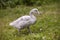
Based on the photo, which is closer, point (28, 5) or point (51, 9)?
point (51, 9)

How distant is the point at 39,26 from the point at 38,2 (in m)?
5.91

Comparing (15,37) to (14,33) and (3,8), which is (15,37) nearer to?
(14,33)

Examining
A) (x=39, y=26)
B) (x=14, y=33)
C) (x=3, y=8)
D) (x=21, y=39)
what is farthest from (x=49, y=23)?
(x=3, y=8)

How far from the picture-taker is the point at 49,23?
31.3 feet

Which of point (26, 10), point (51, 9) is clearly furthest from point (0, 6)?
point (51, 9)

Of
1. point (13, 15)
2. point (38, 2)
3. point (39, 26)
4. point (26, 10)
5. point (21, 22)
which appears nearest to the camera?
point (21, 22)

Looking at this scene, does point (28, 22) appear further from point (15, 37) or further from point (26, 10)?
point (26, 10)

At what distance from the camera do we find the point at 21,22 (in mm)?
7828

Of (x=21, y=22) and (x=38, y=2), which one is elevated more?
(x=21, y=22)

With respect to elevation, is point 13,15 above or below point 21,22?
below

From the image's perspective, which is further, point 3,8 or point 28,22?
point 3,8

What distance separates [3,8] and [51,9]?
2.98 meters

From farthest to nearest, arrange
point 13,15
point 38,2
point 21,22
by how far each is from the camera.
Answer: point 38,2
point 13,15
point 21,22

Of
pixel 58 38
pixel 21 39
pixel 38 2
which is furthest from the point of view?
pixel 38 2
